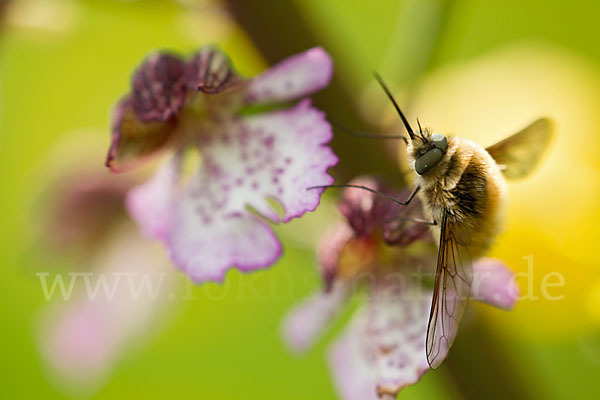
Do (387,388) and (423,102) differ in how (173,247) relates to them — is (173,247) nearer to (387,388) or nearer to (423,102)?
(387,388)

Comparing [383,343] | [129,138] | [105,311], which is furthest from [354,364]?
[105,311]

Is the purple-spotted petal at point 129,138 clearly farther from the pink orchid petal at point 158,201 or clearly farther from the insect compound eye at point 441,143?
the insect compound eye at point 441,143

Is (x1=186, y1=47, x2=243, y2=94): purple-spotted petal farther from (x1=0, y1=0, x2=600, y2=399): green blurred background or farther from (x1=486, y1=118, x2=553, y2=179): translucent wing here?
(x1=486, y1=118, x2=553, y2=179): translucent wing

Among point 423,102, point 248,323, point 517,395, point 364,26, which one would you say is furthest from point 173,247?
point 364,26

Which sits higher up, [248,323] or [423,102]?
[423,102]

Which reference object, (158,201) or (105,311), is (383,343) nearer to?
(158,201)

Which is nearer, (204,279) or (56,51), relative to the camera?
(204,279)

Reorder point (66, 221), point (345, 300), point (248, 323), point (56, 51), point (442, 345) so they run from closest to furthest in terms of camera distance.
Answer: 1. point (442, 345)
2. point (345, 300)
3. point (66, 221)
4. point (248, 323)
5. point (56, 51)

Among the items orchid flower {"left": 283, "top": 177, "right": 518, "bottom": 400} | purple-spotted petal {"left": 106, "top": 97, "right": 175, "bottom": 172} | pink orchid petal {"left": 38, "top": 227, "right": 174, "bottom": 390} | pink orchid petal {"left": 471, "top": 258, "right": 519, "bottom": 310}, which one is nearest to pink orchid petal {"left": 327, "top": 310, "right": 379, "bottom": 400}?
orchid flower {"left": 283, "top": 177, "right": 518, "bottom": 400}

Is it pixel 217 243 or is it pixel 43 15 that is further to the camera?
pixel 43 15
